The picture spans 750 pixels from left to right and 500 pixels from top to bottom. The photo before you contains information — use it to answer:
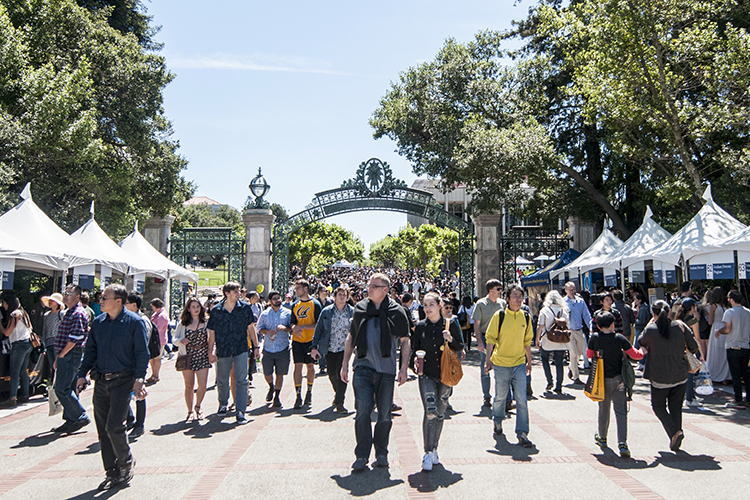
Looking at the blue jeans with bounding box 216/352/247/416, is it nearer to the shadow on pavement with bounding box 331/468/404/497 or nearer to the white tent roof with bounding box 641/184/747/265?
Result: the shadow on pavement with bounding box 331/468/404/497

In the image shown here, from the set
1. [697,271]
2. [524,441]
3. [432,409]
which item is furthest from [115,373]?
[697,271]

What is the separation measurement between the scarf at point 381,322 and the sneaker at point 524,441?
5.74ft

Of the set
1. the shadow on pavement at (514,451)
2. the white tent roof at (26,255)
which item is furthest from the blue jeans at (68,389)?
the shadow on pavement at (514,451)

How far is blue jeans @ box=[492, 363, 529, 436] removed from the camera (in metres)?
6.19

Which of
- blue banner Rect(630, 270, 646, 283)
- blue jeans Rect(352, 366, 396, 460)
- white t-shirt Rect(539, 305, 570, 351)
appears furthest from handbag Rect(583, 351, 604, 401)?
blue banner Rect(630, 270, 646, 283)

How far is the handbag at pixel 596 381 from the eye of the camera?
19.1ft

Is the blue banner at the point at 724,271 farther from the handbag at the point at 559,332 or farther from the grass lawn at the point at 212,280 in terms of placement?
the grass lawn at the point at 212,280

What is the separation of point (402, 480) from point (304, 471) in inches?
36.8

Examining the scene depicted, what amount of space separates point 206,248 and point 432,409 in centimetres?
1834

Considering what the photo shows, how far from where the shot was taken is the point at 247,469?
18.1ft

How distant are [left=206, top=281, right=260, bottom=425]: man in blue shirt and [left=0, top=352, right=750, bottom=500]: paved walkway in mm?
458

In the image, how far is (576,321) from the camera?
9.65 metres

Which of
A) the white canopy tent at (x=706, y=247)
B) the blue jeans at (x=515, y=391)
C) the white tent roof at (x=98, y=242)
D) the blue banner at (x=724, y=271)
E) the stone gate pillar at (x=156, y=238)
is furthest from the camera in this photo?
the stone gate pillar at (x=156, y=238)

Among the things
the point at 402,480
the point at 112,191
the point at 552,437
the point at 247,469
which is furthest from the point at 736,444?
the point at 112,191
